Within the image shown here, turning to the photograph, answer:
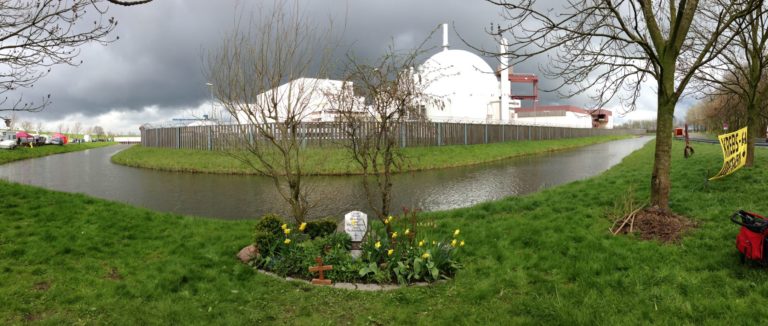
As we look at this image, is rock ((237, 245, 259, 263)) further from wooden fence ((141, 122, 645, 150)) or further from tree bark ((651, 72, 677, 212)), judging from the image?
wooden fence ((141, 122, 645, 150))

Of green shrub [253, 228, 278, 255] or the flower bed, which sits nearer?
the flower bed

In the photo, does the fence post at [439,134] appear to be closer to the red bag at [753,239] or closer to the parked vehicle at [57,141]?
the red bag at [753,239]

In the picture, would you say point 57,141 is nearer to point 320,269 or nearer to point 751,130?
point 320,269

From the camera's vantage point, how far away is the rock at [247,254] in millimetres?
6738

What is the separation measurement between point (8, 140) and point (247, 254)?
51.0 metres

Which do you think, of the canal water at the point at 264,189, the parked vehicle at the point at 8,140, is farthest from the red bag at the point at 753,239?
the parked vehicle at the point at 8,140

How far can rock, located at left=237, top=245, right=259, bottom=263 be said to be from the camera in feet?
22.1

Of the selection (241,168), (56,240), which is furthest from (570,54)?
(241,168)

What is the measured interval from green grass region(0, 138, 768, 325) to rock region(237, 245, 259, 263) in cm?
22

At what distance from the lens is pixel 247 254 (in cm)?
689

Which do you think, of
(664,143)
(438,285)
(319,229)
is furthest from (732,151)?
(319,229)

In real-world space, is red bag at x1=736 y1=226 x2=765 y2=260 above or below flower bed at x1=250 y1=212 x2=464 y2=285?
above

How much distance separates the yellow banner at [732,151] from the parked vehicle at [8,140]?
178ft

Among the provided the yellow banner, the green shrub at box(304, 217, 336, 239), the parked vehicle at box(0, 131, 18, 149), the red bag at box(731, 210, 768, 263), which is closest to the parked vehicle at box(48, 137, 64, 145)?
the parked vehicle at box(0, 131, 18, 149)
